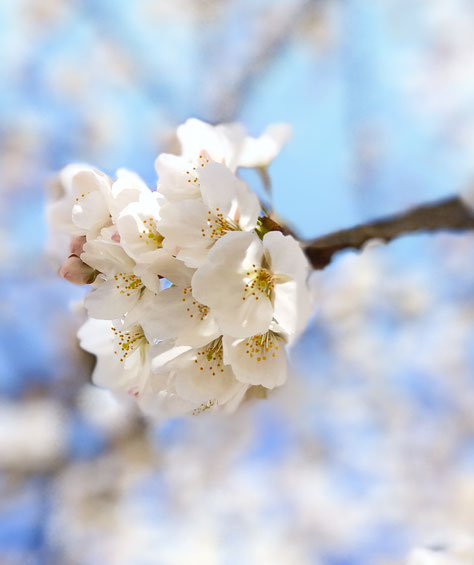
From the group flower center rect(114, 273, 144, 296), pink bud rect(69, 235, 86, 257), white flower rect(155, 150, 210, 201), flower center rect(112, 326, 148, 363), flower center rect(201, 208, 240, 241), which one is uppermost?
white flower rect(155, 150, 210, 201)

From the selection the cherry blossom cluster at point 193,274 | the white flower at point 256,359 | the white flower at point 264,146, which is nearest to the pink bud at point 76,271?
the cherry blossom cluster at point 193,274

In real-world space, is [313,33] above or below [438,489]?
above

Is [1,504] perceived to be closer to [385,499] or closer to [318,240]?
[385,499]

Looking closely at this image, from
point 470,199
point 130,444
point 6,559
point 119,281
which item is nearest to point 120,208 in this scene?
point 119,281

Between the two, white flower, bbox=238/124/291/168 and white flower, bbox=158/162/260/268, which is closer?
white flower, bbox=158/162/260/268

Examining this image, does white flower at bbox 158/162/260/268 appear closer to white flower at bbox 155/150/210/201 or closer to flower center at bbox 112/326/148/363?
white flower at bbox 155/150/210/201

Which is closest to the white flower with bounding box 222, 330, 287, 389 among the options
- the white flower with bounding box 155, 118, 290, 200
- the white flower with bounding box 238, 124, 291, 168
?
the white flower with bounding box 155, 118, 290, 200

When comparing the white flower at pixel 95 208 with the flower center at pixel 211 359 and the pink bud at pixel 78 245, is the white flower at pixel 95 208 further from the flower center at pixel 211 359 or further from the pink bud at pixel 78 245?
the flower center at pixel 211 359

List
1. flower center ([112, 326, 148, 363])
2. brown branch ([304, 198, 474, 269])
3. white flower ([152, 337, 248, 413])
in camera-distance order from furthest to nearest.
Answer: flower center ([112, 326, 148, 363]) < white flower ([152, 337, 248, 413]) < brown branch ([304, 198, 474, 269])
